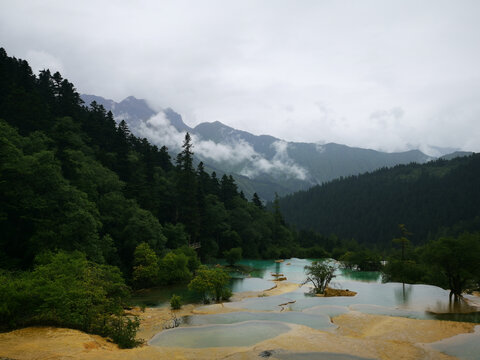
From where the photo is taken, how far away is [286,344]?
2039cm

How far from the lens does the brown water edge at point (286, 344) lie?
17.5 meters

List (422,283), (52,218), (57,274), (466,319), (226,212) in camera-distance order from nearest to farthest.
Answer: (57,274), (466,319), (52,218), (422,283), (226,212)

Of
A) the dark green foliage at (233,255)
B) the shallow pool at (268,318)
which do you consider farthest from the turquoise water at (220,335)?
the dark green foliage at (233,255)

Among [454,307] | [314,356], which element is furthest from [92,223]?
[454,307]

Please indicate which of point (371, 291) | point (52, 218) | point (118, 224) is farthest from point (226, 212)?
point (52, 218)

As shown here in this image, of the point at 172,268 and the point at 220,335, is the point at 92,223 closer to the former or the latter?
the point at 172,268

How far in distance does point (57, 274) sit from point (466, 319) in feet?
119

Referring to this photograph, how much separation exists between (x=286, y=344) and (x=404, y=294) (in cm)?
2950

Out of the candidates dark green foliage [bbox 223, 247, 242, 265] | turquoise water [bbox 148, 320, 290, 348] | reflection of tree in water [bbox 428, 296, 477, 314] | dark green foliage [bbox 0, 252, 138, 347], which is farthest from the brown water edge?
dark green foliage [bbox 223, 247, 242, 265]

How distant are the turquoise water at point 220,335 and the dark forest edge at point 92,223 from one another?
2.81m

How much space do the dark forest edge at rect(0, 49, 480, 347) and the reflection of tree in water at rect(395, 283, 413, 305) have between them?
4.72 m

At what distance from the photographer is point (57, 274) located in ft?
81.5

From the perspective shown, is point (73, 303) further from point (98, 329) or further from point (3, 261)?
point (3, 261)

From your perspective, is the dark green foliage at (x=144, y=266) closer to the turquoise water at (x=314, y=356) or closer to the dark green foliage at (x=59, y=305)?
the dark green foliage at (x=59, y=305)
